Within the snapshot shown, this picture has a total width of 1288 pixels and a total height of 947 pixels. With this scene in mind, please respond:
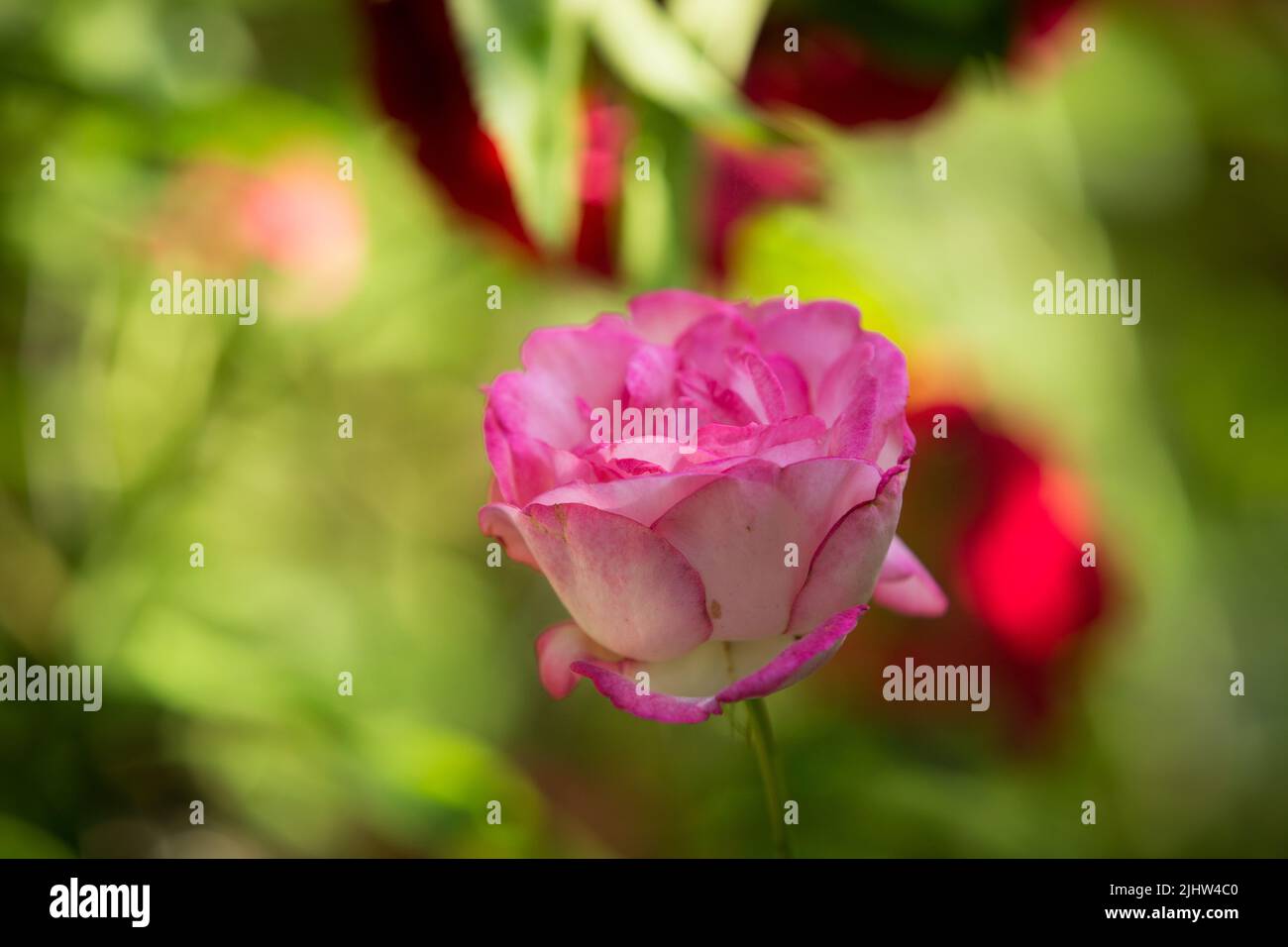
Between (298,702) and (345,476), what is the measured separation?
0.16 metres

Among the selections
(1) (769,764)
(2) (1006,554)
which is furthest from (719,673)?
(2) (1006,554)

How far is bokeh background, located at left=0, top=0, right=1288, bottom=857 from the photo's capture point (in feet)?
1.25

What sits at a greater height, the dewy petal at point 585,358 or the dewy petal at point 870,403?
the dewy petal at point 585,358

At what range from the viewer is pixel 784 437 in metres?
0.17

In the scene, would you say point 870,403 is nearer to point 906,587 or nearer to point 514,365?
point 906,587

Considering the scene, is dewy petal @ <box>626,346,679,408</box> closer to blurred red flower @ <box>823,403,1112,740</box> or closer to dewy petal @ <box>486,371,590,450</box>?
dewy petal @ <box>486,371,590,450</box>

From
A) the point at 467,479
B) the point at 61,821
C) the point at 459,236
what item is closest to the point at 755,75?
the point at 459,236

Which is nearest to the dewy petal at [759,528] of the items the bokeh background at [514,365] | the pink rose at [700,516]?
the pink rose at [700,516]

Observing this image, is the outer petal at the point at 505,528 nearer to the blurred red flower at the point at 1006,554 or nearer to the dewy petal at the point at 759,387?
the dewy petal at the point at 759,387

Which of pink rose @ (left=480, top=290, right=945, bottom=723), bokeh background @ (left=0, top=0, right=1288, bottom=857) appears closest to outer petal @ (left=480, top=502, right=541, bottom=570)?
pink rose @ (left=480, top=290, right=945, bottom=723)

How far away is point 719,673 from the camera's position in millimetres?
177

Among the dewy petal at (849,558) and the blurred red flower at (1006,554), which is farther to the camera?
the blurred red flower at (1006,554)

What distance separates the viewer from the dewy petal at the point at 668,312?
0.68ft

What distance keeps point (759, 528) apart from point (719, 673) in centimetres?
2
